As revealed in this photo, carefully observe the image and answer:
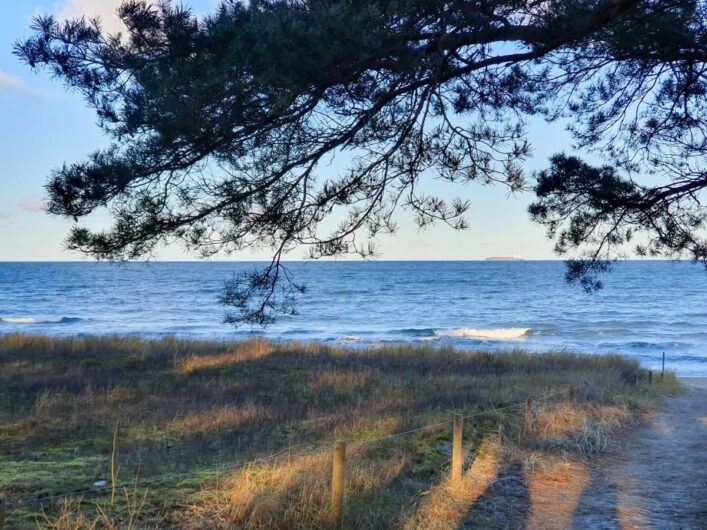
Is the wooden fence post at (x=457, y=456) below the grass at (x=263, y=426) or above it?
above

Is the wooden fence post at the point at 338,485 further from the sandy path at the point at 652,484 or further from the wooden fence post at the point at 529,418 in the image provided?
the wooden fence post at the point at 529,418

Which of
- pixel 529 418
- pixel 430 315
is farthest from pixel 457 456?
pixel 430 315

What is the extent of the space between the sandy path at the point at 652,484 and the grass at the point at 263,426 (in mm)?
491

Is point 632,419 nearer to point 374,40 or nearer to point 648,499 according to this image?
point 648,499

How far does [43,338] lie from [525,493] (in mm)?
19329

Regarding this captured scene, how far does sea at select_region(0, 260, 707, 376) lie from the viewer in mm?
37566

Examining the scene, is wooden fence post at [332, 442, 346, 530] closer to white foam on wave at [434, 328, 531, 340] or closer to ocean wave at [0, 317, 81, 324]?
white foam on wave at [434, 328, 531, 340]

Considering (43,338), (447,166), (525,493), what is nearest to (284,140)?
(447,166)

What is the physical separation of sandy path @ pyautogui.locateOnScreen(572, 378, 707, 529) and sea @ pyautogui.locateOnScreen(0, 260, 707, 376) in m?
12.5

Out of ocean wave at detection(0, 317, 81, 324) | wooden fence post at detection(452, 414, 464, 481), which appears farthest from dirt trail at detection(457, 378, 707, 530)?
ocean wave at detection(0, 317, 81, 324)

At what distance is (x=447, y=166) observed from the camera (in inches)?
254

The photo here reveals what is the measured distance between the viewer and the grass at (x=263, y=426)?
5.40 m

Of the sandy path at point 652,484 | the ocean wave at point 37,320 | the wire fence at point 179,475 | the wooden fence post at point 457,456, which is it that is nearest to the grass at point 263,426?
the wire fence at point 179,475

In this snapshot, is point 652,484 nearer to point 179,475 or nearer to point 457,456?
point 457,456
